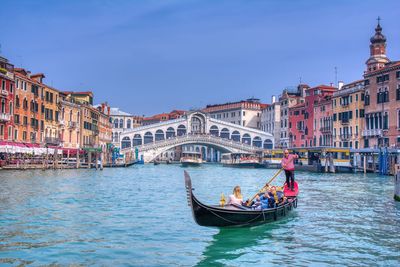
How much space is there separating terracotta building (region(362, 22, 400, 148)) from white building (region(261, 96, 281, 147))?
20423mm

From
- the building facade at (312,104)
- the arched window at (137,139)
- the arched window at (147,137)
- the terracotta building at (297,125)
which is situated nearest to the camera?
the building facade at (312,104)

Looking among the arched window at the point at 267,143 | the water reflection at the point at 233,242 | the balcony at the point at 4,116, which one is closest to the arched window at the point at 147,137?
the arched window at the point at 267,143

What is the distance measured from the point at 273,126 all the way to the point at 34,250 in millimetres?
54118

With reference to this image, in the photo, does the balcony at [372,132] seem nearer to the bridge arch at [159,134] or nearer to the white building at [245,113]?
the bridge arch at [159,134]

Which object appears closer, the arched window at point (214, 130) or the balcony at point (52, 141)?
the balcony at point (52, 141)

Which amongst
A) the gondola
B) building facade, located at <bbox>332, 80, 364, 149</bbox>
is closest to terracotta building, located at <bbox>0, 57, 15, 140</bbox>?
the gondola

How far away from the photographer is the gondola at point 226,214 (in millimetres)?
8922

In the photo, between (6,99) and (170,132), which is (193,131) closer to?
(170,132)

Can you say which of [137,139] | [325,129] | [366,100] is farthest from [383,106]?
[137,139]

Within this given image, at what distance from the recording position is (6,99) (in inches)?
1154

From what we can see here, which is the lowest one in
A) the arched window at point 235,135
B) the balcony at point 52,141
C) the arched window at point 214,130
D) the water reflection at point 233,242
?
the water reflection at point 233,242

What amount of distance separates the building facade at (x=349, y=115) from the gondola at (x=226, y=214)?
30.8 metres

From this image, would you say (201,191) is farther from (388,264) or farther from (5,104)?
(5,104)

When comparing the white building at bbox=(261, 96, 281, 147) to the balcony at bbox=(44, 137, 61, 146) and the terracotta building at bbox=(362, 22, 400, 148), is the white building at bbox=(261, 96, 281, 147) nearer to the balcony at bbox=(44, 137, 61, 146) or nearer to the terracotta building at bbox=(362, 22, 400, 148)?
the terracotta building at bbox=(362, 22, 400, 148)
